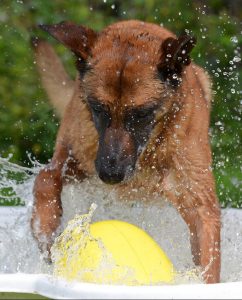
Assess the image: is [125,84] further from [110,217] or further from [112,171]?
[110,217]

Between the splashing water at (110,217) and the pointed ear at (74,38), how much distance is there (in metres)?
0.70

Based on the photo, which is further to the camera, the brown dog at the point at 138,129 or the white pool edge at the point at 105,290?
the brown dog at the point at 138,129

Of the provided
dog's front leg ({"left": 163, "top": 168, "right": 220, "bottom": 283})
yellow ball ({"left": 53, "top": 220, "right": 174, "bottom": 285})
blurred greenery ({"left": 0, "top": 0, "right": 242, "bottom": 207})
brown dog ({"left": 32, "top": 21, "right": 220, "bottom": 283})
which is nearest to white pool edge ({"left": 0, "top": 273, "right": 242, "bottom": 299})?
yellow ball ({"left": 53, "top": 220, "right": 174, "bottom": 285})

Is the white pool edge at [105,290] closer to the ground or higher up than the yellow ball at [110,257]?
higher up

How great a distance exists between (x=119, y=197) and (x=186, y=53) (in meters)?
0.90

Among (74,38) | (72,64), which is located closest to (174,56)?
(74,38)

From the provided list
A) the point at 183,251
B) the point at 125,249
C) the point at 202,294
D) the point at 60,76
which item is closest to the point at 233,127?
the point at 60,76

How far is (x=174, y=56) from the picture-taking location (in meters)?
4.27

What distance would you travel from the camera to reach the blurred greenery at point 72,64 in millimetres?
8180

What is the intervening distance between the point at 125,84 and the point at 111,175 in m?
0.43

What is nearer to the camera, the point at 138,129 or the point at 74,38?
the point at 138,129

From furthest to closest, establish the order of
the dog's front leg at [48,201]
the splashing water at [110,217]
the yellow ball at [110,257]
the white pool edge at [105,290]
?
the splashing water at [110,217] → the dog's front leg at [48,201] → the yellow ball at [110,257] → the white pool edge at [105,290]

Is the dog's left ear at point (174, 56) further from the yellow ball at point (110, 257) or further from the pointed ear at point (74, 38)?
the yellow ball at point (110, 257)

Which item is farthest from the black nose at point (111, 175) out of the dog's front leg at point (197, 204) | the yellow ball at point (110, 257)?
the dog's front leg at point (197, 204)
